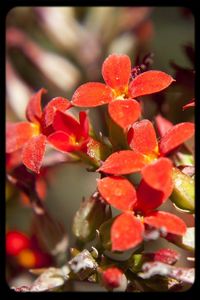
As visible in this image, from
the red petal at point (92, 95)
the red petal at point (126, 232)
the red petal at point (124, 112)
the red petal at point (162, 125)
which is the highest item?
the red petal at point (92, 95)

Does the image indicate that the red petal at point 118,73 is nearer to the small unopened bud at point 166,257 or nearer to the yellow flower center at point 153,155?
the yellow flower center at point 153,155

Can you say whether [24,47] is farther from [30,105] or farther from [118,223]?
[118,223]

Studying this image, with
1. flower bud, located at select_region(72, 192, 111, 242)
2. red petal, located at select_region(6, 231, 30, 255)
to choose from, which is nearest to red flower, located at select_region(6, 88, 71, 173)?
flower bud, located at select_region(72, 192, 111, 242)

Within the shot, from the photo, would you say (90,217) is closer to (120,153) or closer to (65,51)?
(120,153)

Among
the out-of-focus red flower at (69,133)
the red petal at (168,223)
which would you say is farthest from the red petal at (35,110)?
the red petal at (168,223)

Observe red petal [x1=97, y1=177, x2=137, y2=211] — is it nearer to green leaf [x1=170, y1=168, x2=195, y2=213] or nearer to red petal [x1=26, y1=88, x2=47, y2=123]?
green leaf [x1=170, y1=168, x2=195, y2=213]

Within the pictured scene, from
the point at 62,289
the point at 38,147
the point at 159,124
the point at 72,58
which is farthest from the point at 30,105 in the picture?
the point at 72,58
